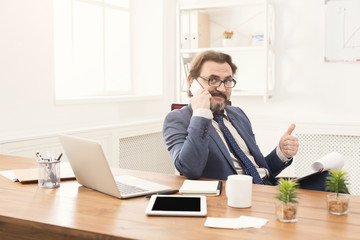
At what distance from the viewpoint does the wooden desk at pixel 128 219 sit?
1.09 meters

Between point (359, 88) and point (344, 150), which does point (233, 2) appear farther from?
point (344, 150)

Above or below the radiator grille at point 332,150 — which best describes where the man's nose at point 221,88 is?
above

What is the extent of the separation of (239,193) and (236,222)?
156 millimetres

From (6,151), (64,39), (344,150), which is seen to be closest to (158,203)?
(6,151)

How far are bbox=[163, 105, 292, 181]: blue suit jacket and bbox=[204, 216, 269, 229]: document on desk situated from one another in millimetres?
562

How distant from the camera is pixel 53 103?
9.59ft

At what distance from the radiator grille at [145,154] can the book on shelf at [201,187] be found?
1.91 m

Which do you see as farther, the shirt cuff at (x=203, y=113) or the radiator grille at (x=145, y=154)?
the radiator grille at (x=145, y=154)

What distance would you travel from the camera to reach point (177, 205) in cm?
132

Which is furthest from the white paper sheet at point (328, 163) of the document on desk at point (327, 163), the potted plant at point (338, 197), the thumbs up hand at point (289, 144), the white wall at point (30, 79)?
the white wall at point (30, 79)

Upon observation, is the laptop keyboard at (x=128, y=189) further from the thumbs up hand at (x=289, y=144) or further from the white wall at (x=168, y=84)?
the white wall at (x=168, y=84)

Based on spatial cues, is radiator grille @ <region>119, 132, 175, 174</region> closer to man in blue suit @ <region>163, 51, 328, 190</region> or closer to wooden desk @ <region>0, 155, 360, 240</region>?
man in blue suit @ <region>163, 51, 328, 190</region>

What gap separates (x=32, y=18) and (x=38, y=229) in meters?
1.89

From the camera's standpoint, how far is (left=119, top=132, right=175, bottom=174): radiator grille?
3.56 metres
